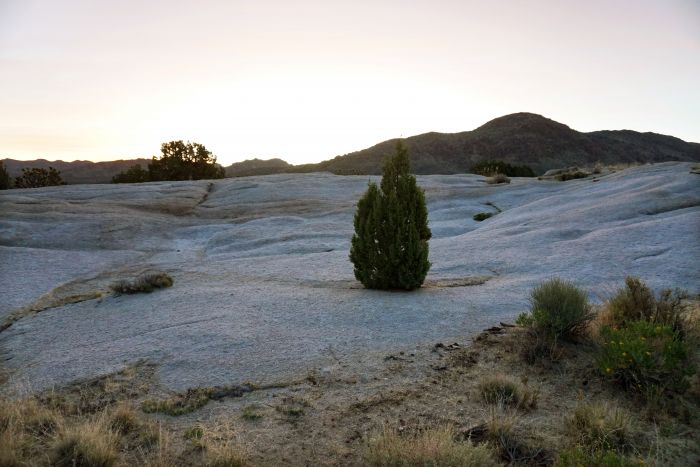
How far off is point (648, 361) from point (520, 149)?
84.4 meters

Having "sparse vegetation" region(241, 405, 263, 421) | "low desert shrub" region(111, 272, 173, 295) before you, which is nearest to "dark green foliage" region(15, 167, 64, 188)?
"low desert shrub" region(111, 272, 173, 295)

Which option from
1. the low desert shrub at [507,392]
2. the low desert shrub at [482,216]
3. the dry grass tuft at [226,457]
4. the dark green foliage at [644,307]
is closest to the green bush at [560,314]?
the dark green foliage at [644,307]

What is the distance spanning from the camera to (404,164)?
11.2 meters

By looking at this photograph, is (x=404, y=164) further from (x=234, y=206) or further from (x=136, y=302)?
(x=234, y=206)

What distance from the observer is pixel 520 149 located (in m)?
85.2

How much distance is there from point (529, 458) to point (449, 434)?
2.56 ft

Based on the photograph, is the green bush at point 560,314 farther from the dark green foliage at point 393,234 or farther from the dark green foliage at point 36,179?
the dark green foliage at point 36,179

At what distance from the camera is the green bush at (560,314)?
716cm

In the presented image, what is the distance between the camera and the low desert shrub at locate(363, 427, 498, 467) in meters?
4.25

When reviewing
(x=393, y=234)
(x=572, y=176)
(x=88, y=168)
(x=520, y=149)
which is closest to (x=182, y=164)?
(x=572, y=176)

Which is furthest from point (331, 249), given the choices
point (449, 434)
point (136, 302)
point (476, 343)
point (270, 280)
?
point (449, 434)

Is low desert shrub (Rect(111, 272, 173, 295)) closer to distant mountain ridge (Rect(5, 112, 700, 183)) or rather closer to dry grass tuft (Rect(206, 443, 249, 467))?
dry grass tuft (Rect(206, 443, 249, 467))

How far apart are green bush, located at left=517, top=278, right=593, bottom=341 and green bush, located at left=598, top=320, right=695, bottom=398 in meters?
0.95

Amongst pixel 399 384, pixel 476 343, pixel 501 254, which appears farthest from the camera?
pixel 501 254
